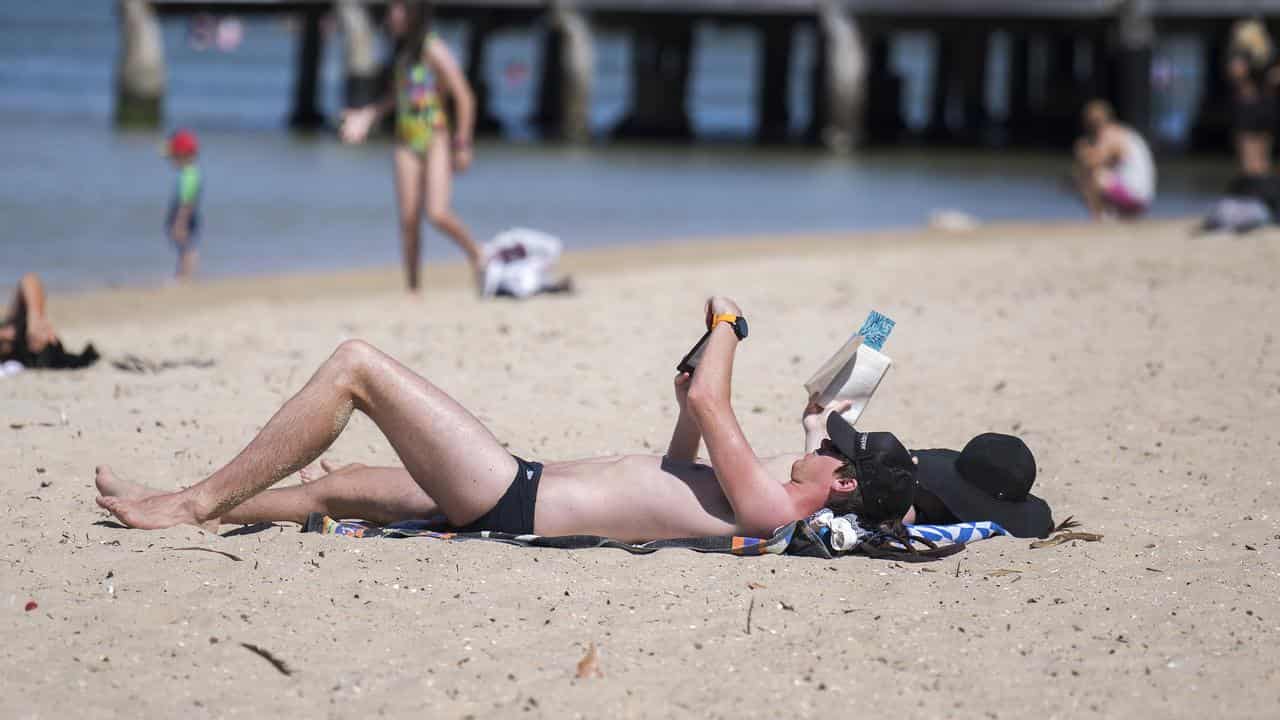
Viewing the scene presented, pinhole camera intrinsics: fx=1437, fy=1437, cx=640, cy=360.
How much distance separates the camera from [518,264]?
8.66 meters

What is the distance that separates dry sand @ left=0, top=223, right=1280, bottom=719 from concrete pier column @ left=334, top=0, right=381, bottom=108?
22.2 metres

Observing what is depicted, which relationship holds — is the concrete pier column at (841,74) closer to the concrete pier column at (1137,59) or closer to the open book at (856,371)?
the concrete pier column at (1137,59)

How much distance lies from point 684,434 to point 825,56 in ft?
85.7

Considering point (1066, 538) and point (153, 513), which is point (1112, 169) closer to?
point (1066, 538)

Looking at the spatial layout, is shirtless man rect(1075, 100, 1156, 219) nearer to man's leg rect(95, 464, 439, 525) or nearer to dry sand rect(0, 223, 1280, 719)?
dry sand rect(0, 223, 1280, 719)

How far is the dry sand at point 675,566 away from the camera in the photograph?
3.13 metres

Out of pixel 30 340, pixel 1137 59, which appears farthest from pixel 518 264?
pixel 1137 59

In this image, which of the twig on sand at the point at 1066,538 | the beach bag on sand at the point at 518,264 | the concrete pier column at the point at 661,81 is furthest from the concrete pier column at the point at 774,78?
the twig on sand at the point at 1066,538

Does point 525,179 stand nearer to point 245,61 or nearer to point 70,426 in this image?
point 70,426

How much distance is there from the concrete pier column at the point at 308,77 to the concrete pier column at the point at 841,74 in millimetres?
12537

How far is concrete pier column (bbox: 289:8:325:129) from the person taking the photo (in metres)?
34.1

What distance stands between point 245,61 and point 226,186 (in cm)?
6212

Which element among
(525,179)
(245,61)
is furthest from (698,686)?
(245,61)

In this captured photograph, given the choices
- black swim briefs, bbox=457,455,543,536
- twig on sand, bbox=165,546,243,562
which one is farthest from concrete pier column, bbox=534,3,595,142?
twig on sand, bbox=165,546,243,562
